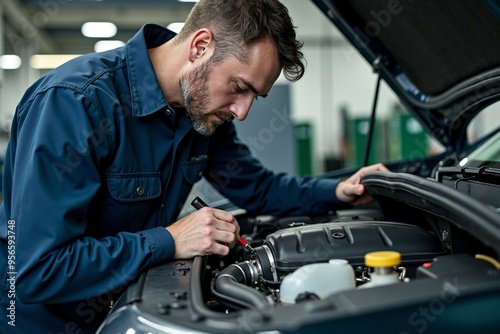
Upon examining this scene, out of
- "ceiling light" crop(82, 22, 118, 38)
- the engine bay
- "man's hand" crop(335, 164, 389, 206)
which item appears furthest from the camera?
"ceiling light" crop(82, 22, 118, 38)

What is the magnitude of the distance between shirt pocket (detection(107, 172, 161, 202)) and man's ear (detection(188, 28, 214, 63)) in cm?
32

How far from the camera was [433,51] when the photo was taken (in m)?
1.69

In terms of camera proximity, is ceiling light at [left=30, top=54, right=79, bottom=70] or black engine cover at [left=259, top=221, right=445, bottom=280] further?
ceiling light at [left=30, top=54, right=79, bottom=70]

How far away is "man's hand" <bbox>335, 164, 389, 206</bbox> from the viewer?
5.50 ft

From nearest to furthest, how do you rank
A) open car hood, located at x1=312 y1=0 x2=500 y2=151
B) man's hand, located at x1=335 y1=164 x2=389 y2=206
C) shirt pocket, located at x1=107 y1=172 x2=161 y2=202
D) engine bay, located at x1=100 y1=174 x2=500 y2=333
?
engine bay, located at x1=100 y1=174 x2=500 y2=333, shirt pocket, located at x1=107 y1=172 x2=161 y2=202, open car hood, located at x1=312 y1=0 x2=500 y2=151, man's hand, located at x1=335 y1=164 x2=389 y2=206

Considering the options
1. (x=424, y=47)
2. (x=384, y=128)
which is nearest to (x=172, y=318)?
(x=424, y=47)

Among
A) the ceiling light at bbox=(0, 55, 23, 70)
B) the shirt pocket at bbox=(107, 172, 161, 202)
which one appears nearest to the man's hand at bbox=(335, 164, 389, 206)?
the shirt pocket at bbox=(107, 172, 161, 202)

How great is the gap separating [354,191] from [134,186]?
2.29ft

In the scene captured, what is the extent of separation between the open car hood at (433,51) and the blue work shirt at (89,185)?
647mm

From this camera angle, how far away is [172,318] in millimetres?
829

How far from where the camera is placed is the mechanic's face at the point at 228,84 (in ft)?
4.30

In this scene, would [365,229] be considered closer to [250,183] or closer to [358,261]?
[358,261]

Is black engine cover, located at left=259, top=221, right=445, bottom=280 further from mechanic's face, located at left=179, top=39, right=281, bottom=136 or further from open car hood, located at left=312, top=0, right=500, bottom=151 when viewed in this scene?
open car hood, located at left=312, top=0, right=500, bottom=151

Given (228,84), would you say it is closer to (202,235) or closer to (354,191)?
(202,235)
